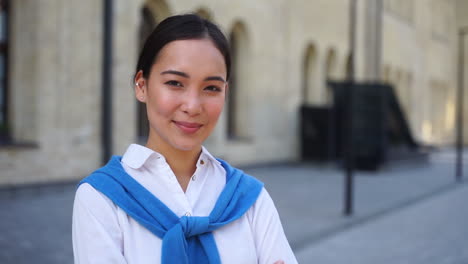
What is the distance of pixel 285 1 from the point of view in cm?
1667

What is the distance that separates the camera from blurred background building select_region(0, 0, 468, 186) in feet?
31.5

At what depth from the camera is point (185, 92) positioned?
4.74ft

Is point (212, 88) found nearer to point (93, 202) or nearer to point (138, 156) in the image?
point (138, 156)

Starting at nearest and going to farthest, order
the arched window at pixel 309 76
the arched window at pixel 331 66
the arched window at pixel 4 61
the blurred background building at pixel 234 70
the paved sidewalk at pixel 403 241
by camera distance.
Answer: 1. the paved sidewalk at pixel 403 241
2. the blurred background building at pixel 234 70
3. the arched window at pixel 4 61
4. the arched window at pixel 309 76
5. the arched window at pixel 331 66

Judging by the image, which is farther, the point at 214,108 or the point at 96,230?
the point at 214,108

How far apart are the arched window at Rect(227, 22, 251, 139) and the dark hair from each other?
1405cm

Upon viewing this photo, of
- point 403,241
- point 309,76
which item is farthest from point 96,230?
point 309,76

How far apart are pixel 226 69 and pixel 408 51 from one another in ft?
96.9

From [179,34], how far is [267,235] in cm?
69

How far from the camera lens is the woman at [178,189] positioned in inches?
52.6

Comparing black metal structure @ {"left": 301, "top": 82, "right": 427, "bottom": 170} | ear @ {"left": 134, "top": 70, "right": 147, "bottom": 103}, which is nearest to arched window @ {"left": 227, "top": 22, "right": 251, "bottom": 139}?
black metal structure @ {"left": 301, "top": 82, "right": 427, "bottom": 170}

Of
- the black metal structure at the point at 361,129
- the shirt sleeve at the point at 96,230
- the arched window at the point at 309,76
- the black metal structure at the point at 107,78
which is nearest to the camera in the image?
the shirt sleeve at the point at 96,230

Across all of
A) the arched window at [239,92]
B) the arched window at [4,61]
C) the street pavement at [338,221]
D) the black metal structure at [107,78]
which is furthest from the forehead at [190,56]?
the arched window at [239,92]

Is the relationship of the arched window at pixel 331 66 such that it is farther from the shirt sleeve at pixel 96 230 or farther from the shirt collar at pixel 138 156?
the shirt sleeve at pixel 96 230
